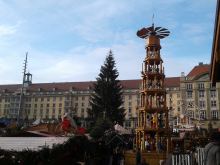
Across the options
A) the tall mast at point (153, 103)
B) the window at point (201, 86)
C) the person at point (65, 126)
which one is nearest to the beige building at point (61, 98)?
the window at point (201, 86)

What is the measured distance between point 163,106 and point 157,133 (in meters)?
2.58

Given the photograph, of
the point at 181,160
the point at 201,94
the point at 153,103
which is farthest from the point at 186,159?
the point at 201,94

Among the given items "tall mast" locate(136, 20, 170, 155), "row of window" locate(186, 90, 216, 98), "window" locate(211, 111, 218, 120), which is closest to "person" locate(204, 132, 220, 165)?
"tall mast" locate(136, 20, 170, 155)

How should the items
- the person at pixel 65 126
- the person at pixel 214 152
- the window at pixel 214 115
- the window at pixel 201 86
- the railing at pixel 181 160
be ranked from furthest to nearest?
the window at pixel 201 86 → the window at pixel 214 115 → the person at pixel 65 126 → the railing at pixel 181 160 → the person at pixel 214 152

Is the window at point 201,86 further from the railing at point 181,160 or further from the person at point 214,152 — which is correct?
the person at point 214,152

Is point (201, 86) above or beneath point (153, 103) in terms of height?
above

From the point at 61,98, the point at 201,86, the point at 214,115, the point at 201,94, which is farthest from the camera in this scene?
the point at 61,98

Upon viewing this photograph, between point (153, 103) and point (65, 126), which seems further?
point (153, 103)

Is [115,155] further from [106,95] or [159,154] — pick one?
[106,95]

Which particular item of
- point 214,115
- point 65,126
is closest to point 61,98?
point 214,115

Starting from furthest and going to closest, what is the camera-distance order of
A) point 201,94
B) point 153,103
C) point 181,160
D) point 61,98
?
point 61,98, point 201,94, point 153,103, point 181,160

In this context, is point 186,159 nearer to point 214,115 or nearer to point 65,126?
point 65,126

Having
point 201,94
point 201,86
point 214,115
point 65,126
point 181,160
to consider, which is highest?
point 201,86

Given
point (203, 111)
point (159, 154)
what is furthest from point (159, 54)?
point (203, 111)
